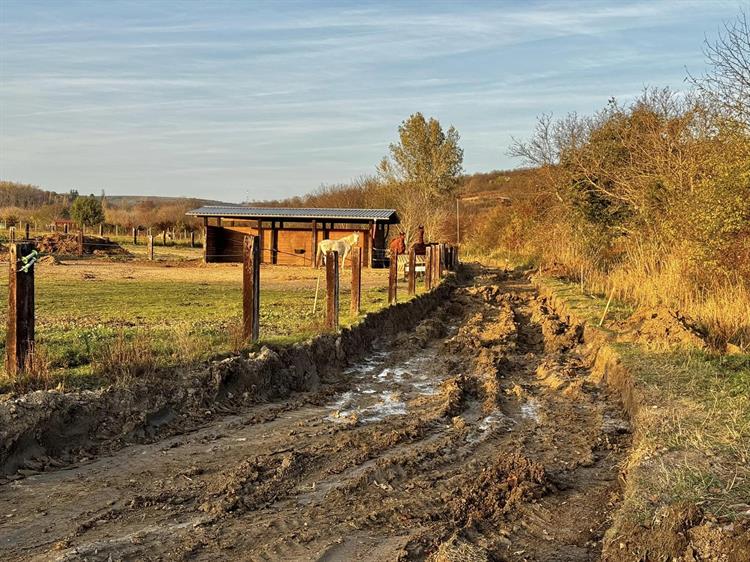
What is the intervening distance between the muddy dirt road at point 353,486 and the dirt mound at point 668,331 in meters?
2.40

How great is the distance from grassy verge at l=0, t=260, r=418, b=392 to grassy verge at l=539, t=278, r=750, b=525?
4.42m

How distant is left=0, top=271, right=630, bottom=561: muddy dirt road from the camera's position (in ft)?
13.7

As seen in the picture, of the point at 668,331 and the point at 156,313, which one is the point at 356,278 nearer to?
the point at 156,313

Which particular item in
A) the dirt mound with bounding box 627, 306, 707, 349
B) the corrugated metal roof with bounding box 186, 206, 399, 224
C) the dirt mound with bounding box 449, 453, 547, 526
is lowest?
the dirt mound with bounding box 449, 453, 547, 526

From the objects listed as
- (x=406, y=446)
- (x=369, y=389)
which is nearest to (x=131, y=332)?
(x=369, y=389)

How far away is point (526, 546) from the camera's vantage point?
4.36 meters

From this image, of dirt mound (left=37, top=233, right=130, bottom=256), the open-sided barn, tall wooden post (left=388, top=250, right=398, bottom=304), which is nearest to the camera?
tall wooden post (left=388, top=250, right=398, bottom=304)

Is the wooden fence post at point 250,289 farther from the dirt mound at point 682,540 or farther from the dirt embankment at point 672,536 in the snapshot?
the dirt mound at point 682,540

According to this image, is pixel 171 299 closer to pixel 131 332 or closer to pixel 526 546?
pixel 131 332

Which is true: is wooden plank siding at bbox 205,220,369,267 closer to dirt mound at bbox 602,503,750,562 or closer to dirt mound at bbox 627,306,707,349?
dirt mound at bbox 627,306,707,349


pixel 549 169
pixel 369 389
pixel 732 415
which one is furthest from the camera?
pixel 549 169

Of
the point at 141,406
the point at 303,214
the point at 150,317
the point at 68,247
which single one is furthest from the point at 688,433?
the point at 68,247

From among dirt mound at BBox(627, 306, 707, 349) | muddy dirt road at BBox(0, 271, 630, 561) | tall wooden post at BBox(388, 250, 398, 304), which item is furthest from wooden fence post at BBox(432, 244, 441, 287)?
muddy dirt road at BBox(0, 271, 630, 561)

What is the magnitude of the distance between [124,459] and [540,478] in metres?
3.20
